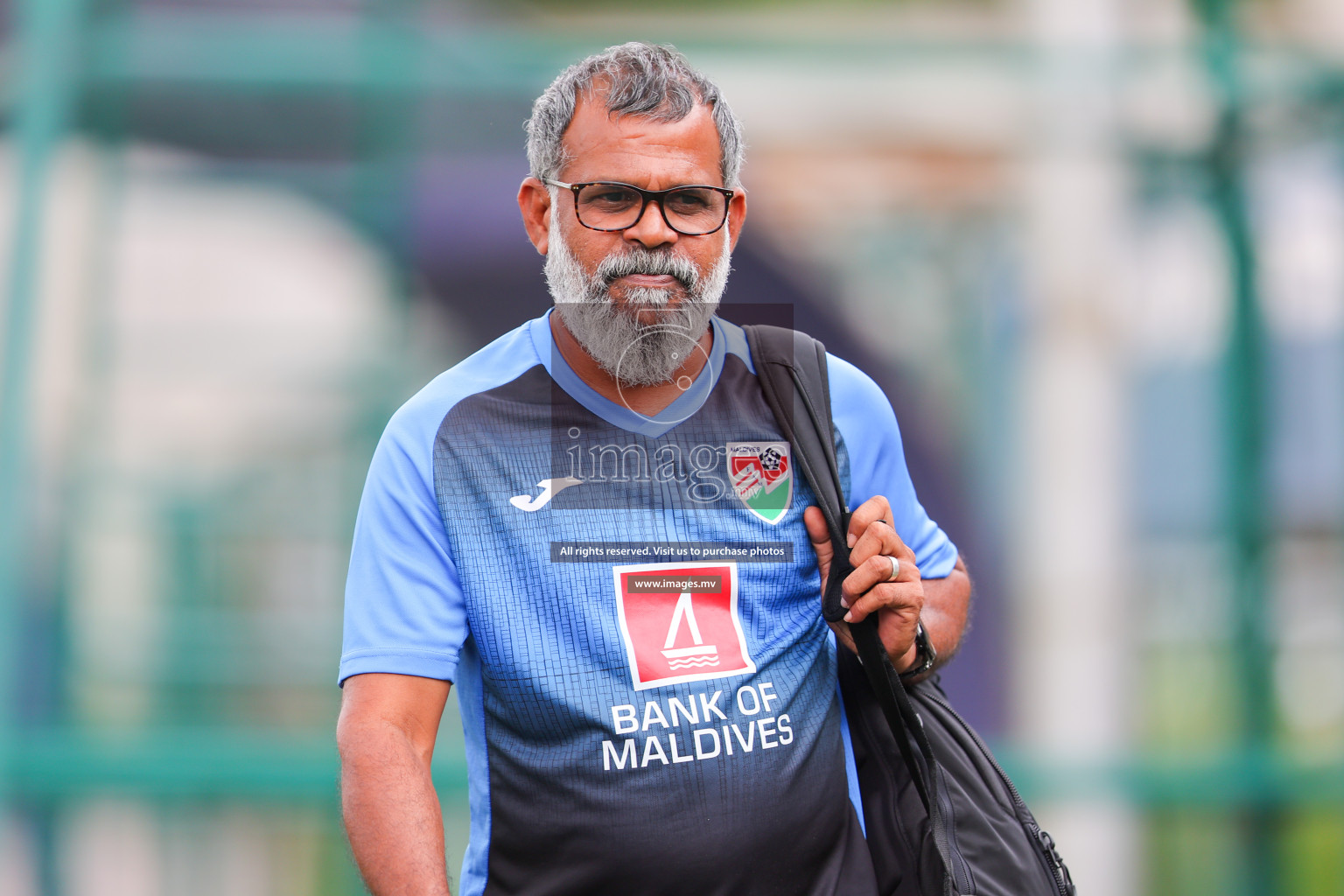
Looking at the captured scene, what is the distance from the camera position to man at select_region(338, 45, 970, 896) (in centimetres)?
170

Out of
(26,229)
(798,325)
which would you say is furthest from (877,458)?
(26,229)

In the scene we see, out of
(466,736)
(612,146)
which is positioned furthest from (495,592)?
(612,146)

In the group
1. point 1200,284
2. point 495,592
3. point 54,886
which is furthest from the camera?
point 1200,284

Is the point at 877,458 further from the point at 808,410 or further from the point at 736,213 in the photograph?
the point at 736,213

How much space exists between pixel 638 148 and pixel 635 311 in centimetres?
23

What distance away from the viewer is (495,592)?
5.70 feet

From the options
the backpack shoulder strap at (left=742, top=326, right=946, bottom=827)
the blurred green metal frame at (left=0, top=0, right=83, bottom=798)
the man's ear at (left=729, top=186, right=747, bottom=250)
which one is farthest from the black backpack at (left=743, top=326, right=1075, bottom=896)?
the blurred green metal frame at (left=0, top=0, right=83, bottom=798)

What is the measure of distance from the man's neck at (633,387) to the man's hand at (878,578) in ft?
0.91

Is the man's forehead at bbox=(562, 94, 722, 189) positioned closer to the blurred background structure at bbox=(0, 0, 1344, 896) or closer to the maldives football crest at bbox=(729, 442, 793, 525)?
the maldives football crest at bbox=(729, 442, 793, 525)

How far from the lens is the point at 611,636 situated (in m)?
1.73

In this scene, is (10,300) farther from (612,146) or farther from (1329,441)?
(1329,441)

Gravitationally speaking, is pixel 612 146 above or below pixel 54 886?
above

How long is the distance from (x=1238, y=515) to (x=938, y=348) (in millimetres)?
1324

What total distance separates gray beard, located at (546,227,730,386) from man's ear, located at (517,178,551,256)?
64 millimetres
